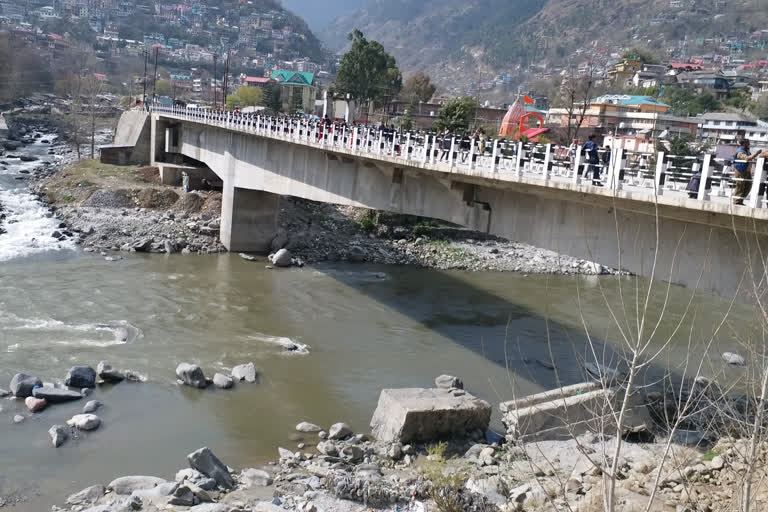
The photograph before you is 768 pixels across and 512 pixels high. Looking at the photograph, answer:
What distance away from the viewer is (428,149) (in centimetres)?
1867

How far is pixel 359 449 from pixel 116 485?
4.54m

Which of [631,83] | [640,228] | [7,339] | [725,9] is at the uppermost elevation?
[725,9]

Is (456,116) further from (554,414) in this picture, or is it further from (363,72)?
(554,414)

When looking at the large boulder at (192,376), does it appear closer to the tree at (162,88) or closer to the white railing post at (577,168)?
the white railing post at (577,168)

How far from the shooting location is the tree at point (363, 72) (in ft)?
220

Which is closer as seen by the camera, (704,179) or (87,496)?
(87,496)

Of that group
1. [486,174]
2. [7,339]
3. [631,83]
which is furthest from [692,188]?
[631,83]

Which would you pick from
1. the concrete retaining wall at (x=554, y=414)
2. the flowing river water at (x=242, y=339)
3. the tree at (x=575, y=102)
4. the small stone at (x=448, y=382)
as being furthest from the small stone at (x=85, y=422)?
the tree at (x=575, y=102)

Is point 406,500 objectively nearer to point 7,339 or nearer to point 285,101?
point 7,339

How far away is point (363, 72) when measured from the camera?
2660 inches

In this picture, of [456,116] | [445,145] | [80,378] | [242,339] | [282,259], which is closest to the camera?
[80,378]

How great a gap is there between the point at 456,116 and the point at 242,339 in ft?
99.8

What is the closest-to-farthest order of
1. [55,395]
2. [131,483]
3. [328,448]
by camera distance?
[131,483] < [328,448] < [55,395]

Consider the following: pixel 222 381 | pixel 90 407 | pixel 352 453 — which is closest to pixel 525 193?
pixel 352 453
